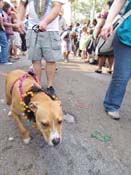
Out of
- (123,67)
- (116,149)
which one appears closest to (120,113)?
(123,67)

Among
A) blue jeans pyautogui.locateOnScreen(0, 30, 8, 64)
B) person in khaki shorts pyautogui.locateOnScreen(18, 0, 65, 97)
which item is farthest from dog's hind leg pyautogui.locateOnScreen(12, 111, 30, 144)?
blue jeans pyautogui.locateOnScreen(0, 30, 8, 64)

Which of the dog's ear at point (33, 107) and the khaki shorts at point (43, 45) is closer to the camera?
the dog's ear at point (33, 107)

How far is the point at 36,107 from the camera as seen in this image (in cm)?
247

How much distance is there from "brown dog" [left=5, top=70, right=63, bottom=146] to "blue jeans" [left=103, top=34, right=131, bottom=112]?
1.07 metres

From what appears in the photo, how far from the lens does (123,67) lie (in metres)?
3.52

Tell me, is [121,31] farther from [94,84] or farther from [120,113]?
[94,84]

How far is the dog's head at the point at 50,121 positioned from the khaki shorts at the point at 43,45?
169cm

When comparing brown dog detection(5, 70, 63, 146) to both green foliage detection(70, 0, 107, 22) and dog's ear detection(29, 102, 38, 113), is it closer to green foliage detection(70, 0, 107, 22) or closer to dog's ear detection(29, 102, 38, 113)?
dog's ear detection(29, 102, 38, 113)

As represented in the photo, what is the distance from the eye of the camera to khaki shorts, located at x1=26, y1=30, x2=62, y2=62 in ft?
13.1

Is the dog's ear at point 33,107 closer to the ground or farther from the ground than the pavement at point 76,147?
farther from the ground

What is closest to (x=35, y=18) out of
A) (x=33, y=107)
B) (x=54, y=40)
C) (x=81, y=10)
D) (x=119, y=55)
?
(x=54, y=40)

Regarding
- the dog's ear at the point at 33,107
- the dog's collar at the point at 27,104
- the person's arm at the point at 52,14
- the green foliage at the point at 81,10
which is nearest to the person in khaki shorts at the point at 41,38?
the person's arm at the point at 52,14

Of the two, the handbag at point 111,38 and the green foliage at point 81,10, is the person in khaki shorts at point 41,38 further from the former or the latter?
the green foliage at point 81,10

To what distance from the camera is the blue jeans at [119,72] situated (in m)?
3.49
